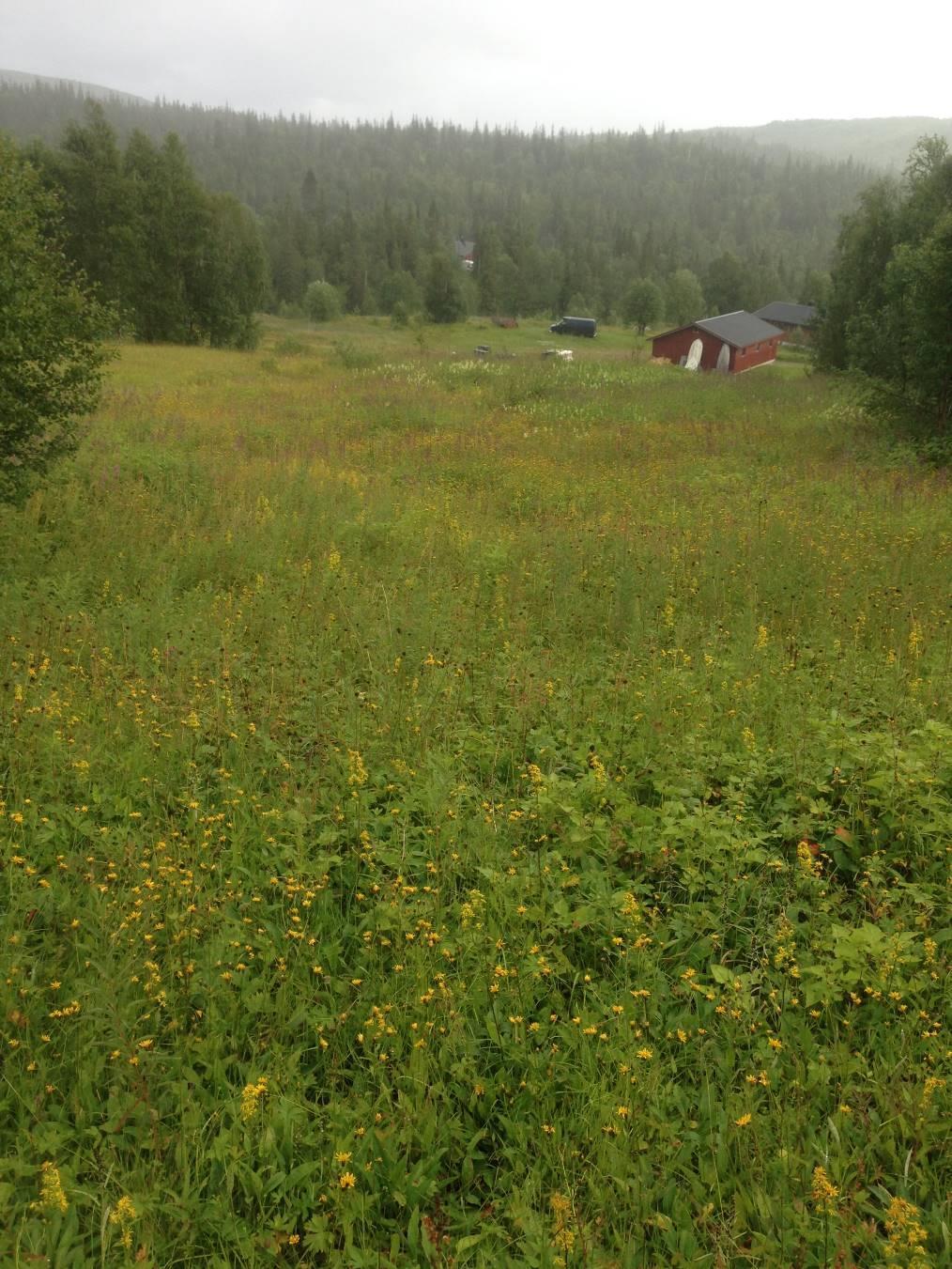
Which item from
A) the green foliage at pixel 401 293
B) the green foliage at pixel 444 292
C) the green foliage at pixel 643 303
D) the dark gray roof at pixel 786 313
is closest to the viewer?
Result: the dark gray roof at pixel 786 313

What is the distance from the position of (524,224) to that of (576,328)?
57.5m

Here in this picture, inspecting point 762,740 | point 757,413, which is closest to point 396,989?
point 762,740

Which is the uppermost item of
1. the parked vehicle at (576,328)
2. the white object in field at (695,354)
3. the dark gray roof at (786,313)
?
the dark gray roof at (786,313)

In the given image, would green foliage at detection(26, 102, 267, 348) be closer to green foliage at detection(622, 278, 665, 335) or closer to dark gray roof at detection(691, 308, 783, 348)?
dark gray roof at detection(691, 308, 783, 348)

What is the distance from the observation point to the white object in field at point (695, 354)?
1864 inches

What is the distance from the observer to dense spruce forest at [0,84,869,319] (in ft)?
313

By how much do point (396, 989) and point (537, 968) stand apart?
654 millimetres

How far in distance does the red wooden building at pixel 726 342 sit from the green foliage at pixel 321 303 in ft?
127

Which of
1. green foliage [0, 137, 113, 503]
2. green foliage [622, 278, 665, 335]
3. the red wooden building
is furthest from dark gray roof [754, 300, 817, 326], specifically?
green foliage [0, 137, 113, 503]

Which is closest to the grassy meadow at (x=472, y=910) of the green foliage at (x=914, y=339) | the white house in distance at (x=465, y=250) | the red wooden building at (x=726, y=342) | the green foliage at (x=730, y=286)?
the green foliage at (x=914, y=339)

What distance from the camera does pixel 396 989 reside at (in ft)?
11.7

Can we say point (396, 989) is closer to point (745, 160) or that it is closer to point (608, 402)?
point (608, 402)

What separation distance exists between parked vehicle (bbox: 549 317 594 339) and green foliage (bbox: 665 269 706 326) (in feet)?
59.7

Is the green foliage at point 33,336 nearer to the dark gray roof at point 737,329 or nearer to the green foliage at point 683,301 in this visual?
the dark gray roof at point 737,329
